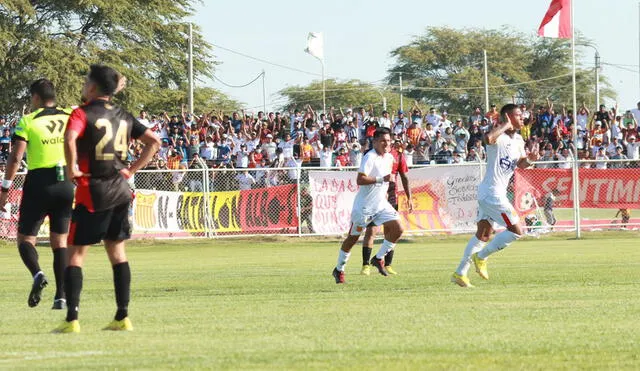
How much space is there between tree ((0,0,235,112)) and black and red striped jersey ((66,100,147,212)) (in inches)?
1619

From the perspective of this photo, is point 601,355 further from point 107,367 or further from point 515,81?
point 515,81

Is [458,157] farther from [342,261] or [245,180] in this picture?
[342,261]

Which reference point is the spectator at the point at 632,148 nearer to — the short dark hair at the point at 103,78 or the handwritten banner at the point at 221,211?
the handwritten banner at the point at 221,211

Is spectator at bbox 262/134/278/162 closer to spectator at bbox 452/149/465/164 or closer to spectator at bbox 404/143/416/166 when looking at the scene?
spectator at bbox 404/143/416/166

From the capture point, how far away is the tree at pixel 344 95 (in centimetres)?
11612

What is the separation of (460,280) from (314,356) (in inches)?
261

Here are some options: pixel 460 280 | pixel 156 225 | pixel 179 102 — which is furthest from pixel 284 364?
pixel 179 102

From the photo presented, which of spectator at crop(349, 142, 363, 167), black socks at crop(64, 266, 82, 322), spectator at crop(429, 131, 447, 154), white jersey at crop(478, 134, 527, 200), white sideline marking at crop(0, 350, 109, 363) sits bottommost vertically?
white sideline marking at crop(0, 350, 109, 363)

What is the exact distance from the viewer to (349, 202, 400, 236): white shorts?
1622 centimetres

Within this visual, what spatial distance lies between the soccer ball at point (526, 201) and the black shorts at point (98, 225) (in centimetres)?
A: 2240

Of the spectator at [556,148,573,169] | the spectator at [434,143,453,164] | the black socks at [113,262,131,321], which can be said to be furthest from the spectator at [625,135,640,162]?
the black socks at [113,262,131,321]

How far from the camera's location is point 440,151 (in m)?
37.0

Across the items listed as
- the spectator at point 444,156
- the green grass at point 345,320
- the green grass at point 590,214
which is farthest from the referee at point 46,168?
the spectator at point 444,156

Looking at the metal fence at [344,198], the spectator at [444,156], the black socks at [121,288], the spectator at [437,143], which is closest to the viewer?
the black socks at [121,288]
